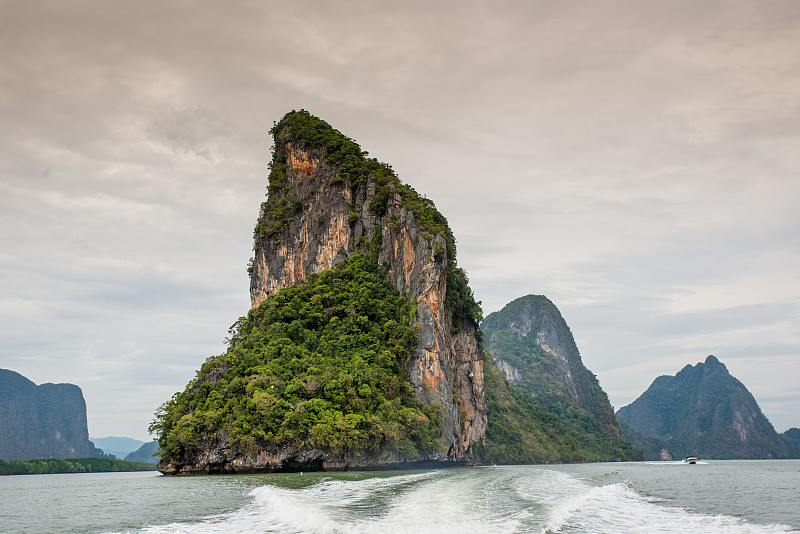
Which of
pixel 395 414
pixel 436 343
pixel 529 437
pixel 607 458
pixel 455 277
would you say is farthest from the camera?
pixel 607 458

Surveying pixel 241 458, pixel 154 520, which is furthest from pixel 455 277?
pixel 154 520

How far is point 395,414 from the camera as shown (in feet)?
133

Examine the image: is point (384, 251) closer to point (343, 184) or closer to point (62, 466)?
point (343, 184)

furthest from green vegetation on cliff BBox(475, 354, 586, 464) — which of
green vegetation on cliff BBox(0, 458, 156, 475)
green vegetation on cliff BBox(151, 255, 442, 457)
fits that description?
green vegetation on cliff BBox(0, 458, 156, 475)

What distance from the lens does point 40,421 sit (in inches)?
6102

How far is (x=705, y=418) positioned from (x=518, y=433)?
110861 mm

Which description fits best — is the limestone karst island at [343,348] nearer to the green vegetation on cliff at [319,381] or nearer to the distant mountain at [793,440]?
the green vegetation on cliff at [319,381]

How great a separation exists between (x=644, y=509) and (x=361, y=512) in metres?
8.75

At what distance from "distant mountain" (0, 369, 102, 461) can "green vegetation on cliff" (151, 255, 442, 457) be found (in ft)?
426

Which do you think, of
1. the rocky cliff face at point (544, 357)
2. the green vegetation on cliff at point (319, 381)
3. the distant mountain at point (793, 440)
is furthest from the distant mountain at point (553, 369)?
the green vegetation on cliff at point (319, 381)

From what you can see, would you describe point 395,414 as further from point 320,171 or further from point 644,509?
point 320,171

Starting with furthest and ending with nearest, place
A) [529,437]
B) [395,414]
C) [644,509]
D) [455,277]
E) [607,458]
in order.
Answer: [607,458], [529,437], [455,277], [395,414], [644,509]

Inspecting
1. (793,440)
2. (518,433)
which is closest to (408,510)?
(518,433)

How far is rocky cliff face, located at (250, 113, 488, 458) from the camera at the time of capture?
48312 millimetres
